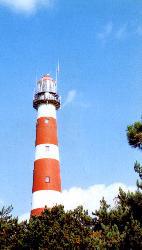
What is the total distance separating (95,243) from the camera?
2277 cm

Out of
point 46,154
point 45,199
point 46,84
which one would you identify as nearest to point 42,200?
point 45,199

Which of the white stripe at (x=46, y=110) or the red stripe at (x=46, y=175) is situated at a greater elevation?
the white stripe at (x=46, y=110)

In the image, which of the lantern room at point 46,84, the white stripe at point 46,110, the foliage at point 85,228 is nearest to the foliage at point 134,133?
the foliage at point 85,228

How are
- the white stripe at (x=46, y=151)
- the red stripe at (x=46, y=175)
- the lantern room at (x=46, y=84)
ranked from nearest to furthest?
the red stripe at (x=46, y=175), the white stripe at (x=46, y=151), the lantern room at (x=46, y=84)

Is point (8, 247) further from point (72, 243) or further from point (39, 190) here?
point (39, 190)

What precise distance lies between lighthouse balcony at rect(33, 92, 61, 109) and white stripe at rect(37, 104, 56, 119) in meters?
0.38

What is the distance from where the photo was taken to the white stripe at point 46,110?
1516 inches

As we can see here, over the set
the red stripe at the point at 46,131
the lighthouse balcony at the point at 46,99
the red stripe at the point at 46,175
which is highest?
the lighthouse balcony at the point at 46,99

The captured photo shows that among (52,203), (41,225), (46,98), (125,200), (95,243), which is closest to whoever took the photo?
(95,243)

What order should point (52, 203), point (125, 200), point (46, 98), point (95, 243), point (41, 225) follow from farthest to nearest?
point (46, 98) → point (52, 203) → point (125, 200) → point (41, 225) → point (95, 243)

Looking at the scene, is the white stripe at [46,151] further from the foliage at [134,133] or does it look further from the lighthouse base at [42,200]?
the foliage at [134,133]

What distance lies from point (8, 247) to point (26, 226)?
6.60ft

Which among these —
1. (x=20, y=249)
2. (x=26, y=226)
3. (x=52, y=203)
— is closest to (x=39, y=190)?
(x=52, y=203)

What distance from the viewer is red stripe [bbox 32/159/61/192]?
1358 inches
